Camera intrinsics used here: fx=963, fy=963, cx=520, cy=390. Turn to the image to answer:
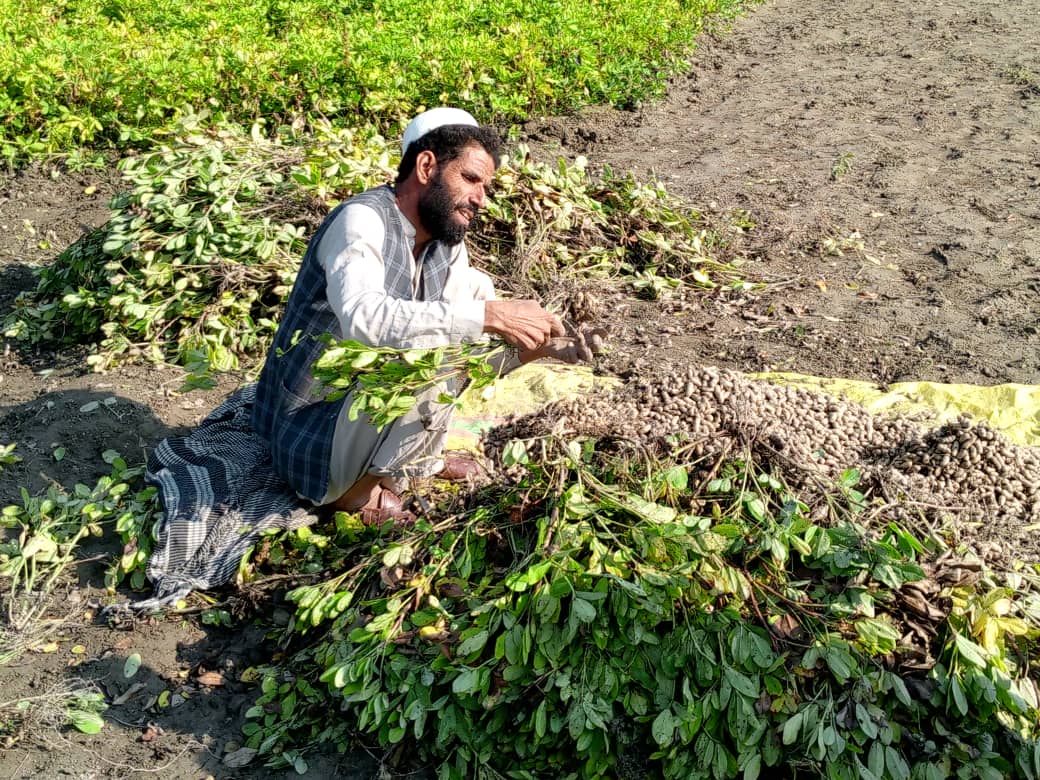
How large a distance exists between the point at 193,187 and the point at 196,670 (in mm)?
2245

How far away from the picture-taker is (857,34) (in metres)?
7.50

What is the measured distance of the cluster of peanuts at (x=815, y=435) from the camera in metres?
2.44

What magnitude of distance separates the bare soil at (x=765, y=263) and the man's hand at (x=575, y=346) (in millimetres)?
845

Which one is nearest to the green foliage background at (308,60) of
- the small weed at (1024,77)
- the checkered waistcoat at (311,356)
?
the small weed at (1024,77)

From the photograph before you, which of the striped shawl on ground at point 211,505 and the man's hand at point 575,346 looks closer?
the man's hand at point 575,346

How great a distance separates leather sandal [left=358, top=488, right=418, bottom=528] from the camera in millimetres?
2779

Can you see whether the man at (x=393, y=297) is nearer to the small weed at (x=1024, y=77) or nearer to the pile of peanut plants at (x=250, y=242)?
the pile of peanut plants at (x=250, y=242)

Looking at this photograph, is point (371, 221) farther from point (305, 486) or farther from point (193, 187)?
point (193, 187)

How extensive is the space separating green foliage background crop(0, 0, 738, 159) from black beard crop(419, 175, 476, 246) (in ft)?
9.09

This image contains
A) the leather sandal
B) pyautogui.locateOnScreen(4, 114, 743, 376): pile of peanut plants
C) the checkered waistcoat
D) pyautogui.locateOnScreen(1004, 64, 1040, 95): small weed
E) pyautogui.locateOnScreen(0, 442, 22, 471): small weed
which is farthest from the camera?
pyautogui.locateOnScreen(1004, 64, 1040, 95): small weed

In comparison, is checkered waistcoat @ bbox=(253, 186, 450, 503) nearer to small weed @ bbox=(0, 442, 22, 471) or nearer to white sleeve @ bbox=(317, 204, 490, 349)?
white sleeve @ bbox=(317, 204, 490, 349)

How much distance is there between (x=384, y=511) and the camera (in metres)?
2.87

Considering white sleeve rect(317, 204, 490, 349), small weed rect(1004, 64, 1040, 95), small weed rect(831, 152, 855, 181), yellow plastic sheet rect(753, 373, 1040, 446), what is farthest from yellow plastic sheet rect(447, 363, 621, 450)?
small weed rect(1004, 64, 1040, 95)

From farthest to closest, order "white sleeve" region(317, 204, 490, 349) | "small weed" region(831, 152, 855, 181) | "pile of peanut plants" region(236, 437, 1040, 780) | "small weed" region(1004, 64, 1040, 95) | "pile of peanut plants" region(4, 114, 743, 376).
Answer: "small weed" region(1004, 64, 1040, 95) → "small weed" region(831, 152, 855, 181) → "pile of peanut plants" region(4, 114, 743, 376) → "white sleeve" region(317, 204, 490, 349) → "pile of peanut plants" region(236, 437, 1040, 780)
